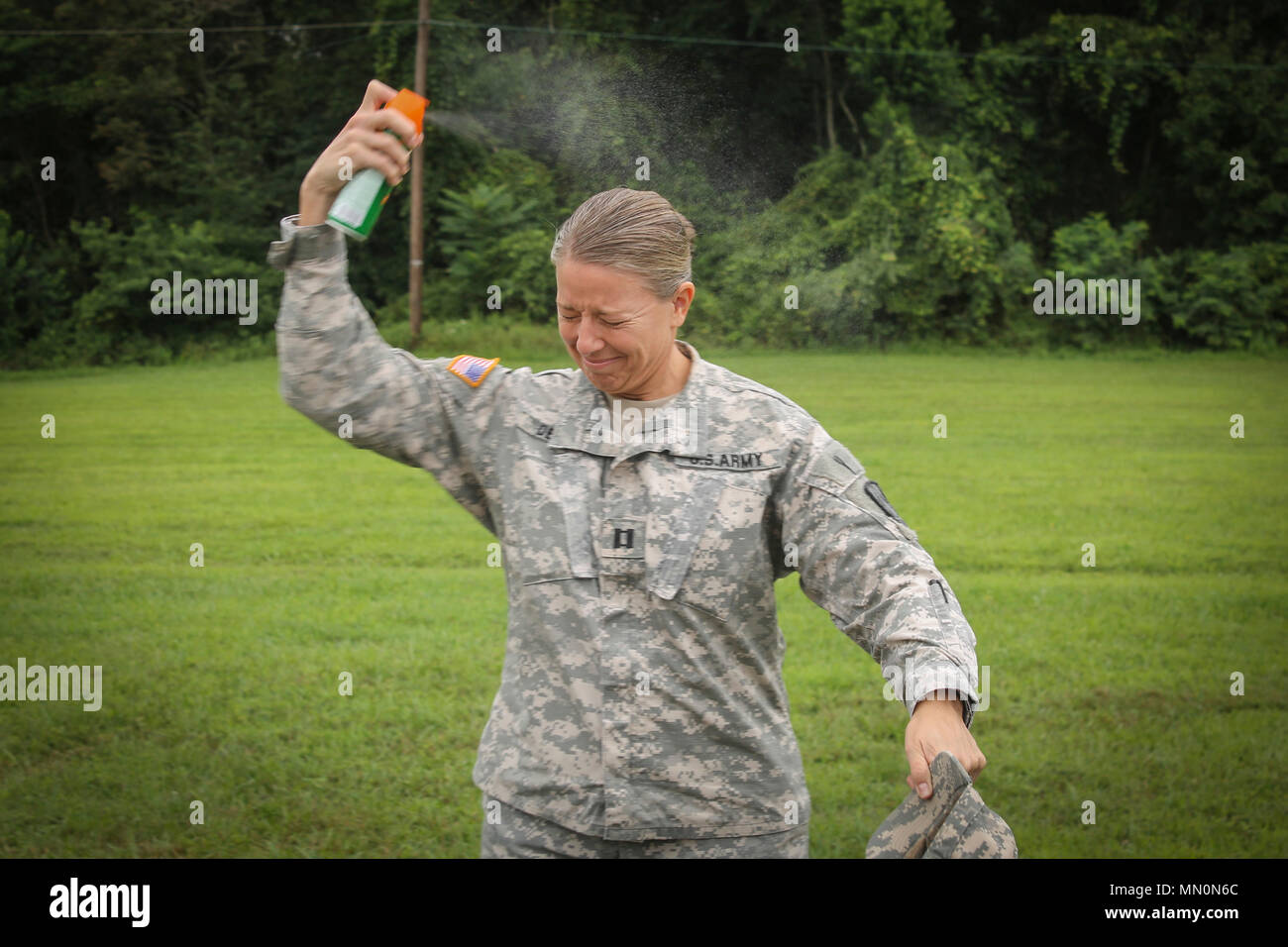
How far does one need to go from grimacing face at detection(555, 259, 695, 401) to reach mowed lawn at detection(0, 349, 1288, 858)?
2.63m

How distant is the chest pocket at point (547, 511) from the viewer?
218 centimetres

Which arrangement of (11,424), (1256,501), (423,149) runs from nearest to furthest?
1. (1256,501)
2. (11,424)
3. (423,149)

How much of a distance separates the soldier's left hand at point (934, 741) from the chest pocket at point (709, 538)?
42cm

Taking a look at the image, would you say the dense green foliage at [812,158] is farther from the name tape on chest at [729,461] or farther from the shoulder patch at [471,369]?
the name tape on chest at [729,461]

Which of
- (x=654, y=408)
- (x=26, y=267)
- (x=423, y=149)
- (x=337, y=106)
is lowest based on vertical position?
(x=654, y=408)

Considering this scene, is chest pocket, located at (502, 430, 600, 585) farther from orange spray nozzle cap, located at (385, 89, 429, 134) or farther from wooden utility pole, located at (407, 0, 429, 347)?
wooden utility pole, located at (407, 0, 429, 347)

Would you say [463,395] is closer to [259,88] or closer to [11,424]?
[11,424]

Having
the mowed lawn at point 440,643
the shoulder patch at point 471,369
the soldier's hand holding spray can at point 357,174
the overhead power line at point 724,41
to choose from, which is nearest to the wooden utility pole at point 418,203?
the overhead power line at point 724,41

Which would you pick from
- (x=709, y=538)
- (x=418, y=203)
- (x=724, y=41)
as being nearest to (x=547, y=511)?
(x=709, y=538)

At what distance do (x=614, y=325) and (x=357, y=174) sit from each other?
1.68 ft

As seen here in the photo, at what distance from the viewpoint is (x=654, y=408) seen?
2264 millimetres

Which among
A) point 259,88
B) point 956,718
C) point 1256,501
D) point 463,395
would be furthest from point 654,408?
point 259,88

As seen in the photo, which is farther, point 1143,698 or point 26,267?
point 26,267

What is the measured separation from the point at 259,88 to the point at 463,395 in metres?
26.1
